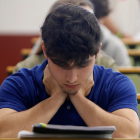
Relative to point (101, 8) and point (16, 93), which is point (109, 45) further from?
point (16, 93)

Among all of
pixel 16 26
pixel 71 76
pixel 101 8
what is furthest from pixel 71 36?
pixel 16 26

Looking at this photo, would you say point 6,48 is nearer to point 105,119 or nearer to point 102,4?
point 102,4

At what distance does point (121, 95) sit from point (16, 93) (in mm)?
456

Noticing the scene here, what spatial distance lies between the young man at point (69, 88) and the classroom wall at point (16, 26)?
2.79 meters

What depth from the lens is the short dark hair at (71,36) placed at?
0.87 metres

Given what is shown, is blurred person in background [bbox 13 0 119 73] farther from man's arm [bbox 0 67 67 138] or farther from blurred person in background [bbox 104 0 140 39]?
blurred person in background [bbox 104 0 140 39]

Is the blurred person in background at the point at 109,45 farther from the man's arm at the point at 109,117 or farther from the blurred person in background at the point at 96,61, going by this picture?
the man's arm at the point at 109,117

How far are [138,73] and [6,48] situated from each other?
8.33 feet

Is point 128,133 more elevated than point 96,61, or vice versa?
point 96,61

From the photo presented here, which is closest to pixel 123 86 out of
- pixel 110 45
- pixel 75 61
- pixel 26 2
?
pixel 75 61

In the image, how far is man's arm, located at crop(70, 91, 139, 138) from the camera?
3.19ft

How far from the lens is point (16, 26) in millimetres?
4004

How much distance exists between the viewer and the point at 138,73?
180cm

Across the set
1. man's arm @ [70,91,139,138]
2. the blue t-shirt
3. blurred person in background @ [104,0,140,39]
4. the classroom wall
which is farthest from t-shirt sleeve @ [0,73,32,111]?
blurred person in background @ [104,0,140,39]
